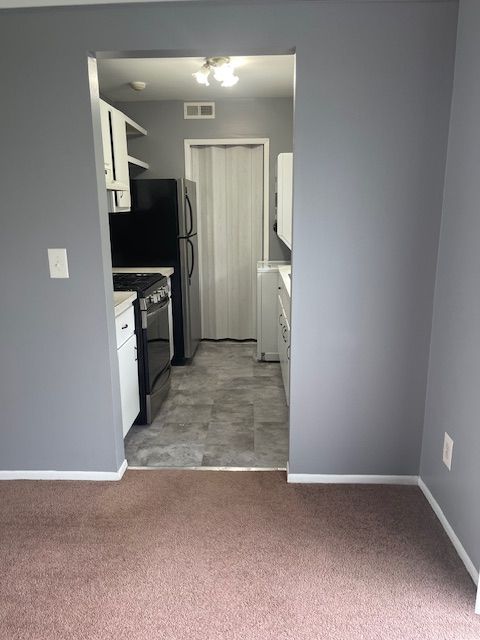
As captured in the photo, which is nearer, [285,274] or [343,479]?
[343,479]

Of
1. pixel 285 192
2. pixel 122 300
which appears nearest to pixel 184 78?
pixel 285 192

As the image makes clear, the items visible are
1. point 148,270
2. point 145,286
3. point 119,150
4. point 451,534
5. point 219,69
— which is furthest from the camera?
point 148,270

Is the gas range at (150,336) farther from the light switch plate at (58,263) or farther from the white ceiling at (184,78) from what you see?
the white ceiling at (184,78)

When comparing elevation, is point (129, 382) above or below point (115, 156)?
below

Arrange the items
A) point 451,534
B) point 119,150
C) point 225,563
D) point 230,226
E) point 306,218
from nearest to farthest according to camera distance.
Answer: point 225,563, point 451,534, point 306,218, point 119,150, point 230,226

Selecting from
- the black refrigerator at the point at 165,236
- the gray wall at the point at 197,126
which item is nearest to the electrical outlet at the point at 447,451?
the black refrigerator at the point at 165,236

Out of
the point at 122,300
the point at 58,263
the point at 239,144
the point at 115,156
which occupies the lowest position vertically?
the point at 122,300

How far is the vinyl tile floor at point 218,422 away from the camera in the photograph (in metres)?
2.71

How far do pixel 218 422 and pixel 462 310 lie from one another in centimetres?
184

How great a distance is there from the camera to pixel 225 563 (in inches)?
73.7

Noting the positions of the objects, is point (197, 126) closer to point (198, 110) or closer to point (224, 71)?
point (198, 110)

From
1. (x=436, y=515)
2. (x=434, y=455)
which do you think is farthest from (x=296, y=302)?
(x=436, y=515)

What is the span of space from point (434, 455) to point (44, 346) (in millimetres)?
2032

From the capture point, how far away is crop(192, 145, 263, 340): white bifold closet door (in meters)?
4.79
